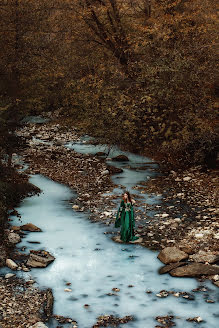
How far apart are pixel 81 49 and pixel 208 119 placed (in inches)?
377

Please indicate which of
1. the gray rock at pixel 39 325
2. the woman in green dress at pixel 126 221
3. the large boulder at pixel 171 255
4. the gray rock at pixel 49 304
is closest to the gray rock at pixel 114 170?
the woman in green dress at pixel 126 221

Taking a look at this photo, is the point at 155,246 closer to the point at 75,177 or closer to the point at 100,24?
the point at 75,177

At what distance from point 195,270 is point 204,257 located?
825 millimetres

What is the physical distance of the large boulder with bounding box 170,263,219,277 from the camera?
390 inches

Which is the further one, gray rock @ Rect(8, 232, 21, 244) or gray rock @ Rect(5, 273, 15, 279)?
gray rock @ Rect(8, 232, 21, 244)

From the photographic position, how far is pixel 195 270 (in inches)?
394

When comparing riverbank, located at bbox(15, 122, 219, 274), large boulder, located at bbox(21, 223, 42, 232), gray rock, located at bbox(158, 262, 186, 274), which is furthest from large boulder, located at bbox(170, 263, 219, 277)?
large boulder, located at bbox(21, 223, 42, 232)

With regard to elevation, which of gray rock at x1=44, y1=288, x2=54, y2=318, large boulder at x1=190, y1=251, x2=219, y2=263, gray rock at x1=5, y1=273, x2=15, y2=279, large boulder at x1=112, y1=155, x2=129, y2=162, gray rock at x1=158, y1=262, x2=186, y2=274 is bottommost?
gray rock at x1=5, y1=273, x2=15, y2=279

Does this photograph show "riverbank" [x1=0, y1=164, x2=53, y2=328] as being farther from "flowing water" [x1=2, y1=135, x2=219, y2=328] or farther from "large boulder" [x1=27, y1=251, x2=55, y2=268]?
"large boulder" [x1=27, y1=251, x2=55, y2=268]

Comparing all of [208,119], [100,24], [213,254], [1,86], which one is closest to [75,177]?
[1,86]

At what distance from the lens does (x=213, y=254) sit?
10.9 metres

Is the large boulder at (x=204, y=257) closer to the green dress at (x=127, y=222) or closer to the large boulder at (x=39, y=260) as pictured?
the green dress at (x=127, y=222)

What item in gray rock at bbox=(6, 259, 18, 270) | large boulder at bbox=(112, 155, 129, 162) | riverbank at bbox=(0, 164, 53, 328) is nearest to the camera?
riverbank at bbox=(0, 164, 53, 328)

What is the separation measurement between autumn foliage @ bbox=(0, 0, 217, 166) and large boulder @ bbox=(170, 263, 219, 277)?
8.51 m
